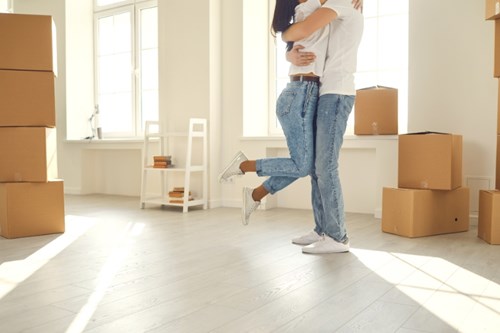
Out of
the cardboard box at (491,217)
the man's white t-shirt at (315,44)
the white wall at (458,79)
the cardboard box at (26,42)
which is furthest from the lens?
the white wall at (458,79)

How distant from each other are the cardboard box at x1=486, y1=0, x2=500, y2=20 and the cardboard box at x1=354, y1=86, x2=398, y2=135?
820mm

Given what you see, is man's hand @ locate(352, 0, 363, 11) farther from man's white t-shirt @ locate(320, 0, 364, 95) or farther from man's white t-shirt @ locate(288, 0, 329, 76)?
man's white t-shirt @ locate(288, 0, 329, 76)

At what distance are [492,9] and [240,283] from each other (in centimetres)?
200

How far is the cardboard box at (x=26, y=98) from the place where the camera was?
9.04 ft

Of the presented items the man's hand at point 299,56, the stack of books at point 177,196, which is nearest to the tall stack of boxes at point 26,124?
the stack of books at point 177,196

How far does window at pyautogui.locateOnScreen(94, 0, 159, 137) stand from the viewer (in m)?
5.16

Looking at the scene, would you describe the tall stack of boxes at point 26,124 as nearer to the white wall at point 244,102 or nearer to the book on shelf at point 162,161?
the book on shelf at point 162,161

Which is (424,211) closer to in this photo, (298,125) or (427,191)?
(427,191)

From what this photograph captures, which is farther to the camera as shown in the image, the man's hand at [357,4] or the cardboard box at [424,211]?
the cardboard box at [424,211]

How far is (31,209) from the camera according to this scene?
2.81 m

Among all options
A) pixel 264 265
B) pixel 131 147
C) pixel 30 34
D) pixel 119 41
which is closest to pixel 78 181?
pixel 131 147

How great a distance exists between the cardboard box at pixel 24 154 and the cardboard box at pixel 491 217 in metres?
2.42

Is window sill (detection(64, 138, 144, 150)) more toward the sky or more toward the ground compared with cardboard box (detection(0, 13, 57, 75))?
more toward the ground

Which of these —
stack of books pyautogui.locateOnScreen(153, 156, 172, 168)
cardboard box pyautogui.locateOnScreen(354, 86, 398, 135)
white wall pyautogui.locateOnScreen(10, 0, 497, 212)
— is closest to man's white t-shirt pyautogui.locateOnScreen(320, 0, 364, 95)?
cardboard box pyautogui.locateOnScreen(354, 86, 398, 135)
